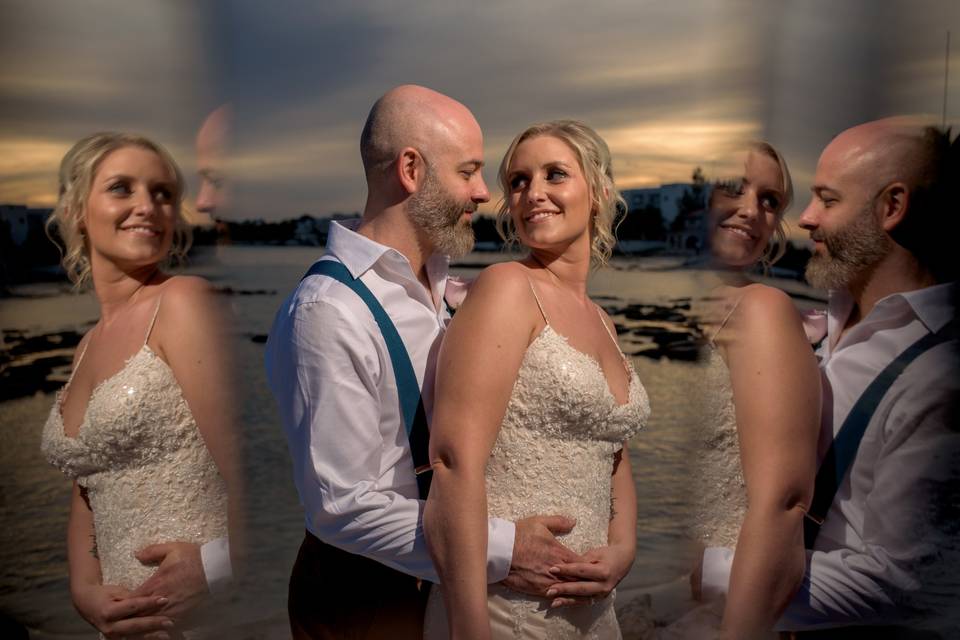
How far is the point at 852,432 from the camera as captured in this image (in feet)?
5.83

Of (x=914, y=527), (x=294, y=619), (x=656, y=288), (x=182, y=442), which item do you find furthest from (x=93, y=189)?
(x=914, y=527)

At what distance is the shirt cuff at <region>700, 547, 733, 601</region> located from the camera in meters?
1.98

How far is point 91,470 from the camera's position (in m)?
1.64

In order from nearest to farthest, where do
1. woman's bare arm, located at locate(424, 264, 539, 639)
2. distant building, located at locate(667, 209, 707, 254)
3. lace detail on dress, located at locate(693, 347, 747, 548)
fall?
1. woman's bare arm, located at locate(424, 264, 539, 639)
2. lace detail on dress, located at locate(693, 347, 747, 548)
3. distant building, located at locate(667, 209, 707, 254)

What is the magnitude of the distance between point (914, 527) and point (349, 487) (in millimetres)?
1201

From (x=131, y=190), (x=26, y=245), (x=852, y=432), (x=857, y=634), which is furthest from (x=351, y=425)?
(x=857, y=634)

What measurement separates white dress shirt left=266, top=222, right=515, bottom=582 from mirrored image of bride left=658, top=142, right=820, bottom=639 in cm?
54

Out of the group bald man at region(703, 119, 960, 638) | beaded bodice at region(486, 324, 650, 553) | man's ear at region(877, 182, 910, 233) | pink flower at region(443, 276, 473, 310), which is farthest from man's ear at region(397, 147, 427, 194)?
man's ear at region(877, 182, 910, 233)

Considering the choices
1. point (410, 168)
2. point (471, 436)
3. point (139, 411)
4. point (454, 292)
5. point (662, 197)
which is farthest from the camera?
point (662, 197)

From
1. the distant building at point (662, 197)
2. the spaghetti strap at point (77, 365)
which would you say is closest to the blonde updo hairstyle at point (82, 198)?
the spaghetti strap at point (77, 365)

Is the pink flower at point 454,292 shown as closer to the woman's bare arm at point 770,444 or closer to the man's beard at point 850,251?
the woman's bare arm at point 770,444

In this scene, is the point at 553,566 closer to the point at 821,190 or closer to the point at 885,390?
the point at 885,390

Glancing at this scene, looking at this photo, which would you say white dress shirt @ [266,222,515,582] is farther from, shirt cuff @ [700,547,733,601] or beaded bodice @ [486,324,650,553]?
shirt cuff @ [700,547,733,601]

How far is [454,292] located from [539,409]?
0.44m
